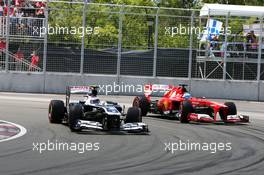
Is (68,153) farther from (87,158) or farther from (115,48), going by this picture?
(115,48)

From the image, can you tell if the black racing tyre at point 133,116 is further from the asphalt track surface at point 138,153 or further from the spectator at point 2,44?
the spectator at point 2,44

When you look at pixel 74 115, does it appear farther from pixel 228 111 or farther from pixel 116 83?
pixel 116 83

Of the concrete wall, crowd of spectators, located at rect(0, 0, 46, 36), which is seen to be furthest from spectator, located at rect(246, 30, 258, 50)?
crowd of spectators, located at rect(0, 0, 46, 36)

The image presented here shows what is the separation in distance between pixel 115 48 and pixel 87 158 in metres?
19.3

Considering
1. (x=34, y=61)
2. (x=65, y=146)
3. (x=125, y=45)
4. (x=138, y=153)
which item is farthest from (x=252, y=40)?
(x=138, y=153)

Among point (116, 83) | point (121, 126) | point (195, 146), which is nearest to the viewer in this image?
point (195, 146)

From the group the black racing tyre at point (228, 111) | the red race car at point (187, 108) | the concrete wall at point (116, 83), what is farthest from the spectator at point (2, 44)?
the black racing tyre at point (228, 111)

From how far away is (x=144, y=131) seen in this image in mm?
14648

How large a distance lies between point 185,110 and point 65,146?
231 inches

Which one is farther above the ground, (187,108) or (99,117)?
(187,108)

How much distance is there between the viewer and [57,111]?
15867 millimetres

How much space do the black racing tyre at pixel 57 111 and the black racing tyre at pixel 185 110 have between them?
3.21m

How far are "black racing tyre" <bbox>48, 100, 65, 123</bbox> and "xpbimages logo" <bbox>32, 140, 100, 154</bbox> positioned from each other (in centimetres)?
343

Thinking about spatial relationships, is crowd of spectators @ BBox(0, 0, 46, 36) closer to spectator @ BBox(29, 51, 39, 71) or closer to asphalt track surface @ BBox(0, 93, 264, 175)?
spectator @ BBox(29, 51, 39, 71)
